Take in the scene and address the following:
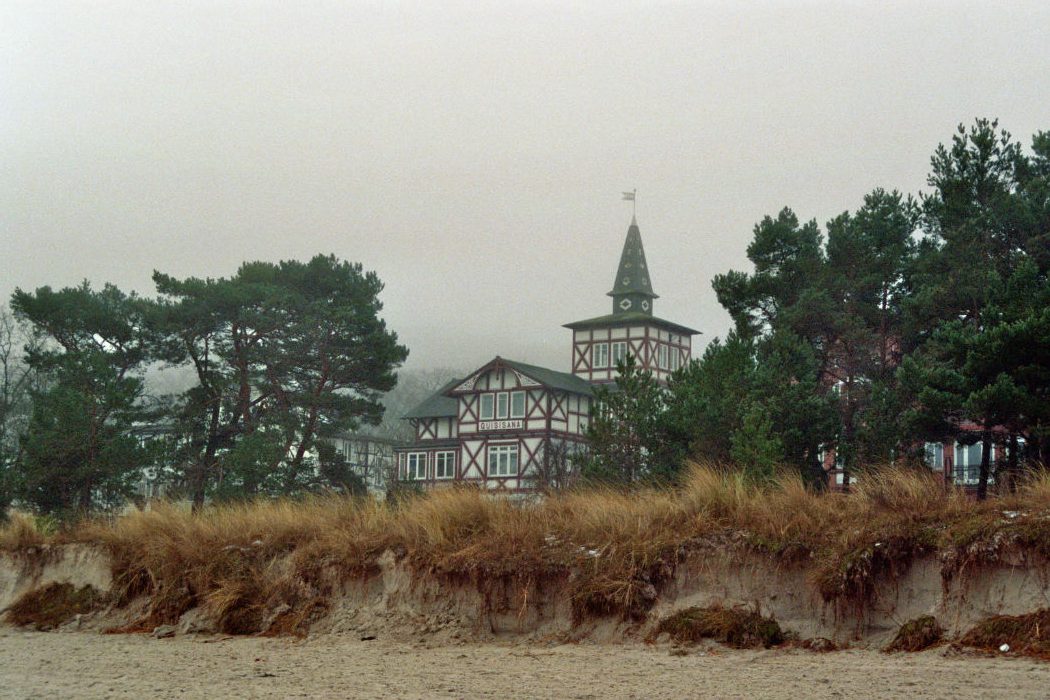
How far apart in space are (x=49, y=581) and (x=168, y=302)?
104ft

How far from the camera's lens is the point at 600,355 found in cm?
7725

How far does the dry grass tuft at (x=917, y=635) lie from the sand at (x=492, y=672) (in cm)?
29

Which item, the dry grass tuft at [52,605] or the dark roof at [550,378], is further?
the dark roof at [550,378]

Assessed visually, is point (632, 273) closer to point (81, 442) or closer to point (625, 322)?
point (625, 322)

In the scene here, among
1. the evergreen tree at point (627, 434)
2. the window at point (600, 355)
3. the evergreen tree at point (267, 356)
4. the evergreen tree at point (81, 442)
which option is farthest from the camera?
the window at point (600, 355)

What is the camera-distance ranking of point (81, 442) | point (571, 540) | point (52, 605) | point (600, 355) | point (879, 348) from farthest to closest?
point (600, 355) → point (81, 442) → point (879, 348) → point (52, 605) → point (571, 540)

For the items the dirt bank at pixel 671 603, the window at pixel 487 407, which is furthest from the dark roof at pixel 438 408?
the dirt bank at pixel 671 603

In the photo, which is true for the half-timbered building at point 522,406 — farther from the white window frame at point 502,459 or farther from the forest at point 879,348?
the forest at point 879,348

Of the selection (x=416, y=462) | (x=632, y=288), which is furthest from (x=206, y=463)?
(x=632, y=288)

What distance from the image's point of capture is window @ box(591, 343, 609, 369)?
7688cm

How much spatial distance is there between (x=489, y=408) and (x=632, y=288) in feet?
63.8

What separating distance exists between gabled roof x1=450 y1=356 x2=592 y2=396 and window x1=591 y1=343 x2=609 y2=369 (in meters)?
4.24

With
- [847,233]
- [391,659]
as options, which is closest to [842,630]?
[391,659]

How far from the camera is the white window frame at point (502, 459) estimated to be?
2682 inches
